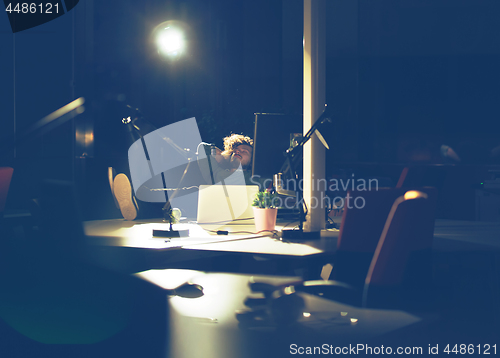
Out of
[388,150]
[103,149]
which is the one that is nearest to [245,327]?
[103,149]

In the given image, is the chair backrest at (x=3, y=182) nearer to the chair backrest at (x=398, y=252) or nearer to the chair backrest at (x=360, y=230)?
the chair backrest at (x=360, y=230)

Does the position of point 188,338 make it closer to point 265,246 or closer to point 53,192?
point 265,246

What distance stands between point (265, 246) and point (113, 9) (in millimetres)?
4619

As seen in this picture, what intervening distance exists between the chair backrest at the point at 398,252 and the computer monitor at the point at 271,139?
3.26 feet

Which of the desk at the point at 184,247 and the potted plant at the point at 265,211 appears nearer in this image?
the desk at the point at 184,247

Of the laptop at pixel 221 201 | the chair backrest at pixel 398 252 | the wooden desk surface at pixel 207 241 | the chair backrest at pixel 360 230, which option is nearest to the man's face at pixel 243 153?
the laptop at pixel 221 201

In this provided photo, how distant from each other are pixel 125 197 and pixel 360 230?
1.39 meters

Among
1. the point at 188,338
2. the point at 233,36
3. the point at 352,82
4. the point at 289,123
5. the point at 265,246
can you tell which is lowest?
the point at 188,338

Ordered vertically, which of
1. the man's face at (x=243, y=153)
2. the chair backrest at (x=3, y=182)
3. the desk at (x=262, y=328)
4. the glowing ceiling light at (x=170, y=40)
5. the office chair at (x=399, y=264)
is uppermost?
the glowing ceiling light at (x=170, y=40)

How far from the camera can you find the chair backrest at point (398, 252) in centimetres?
159

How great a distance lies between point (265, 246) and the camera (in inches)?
78.0

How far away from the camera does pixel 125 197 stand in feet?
8.90

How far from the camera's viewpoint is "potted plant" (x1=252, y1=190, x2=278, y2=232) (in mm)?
2354

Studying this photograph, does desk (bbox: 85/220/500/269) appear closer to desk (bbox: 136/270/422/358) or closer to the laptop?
desk (bbox: 136/270/422/358)
